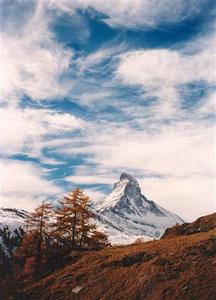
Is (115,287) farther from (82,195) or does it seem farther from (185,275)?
(82,195)

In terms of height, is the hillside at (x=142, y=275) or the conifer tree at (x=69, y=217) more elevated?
the conifer tree at (x=69, y=217)

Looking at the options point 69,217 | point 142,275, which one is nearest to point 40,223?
point 69,217

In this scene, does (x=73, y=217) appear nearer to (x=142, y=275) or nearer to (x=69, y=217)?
(x=69, y=217)

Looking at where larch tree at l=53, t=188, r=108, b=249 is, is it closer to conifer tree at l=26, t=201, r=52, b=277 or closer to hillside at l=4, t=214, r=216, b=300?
conifer tree at l=26, t=201, r=52, b=277

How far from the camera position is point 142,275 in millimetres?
34500

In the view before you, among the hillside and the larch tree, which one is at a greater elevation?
the larch tree

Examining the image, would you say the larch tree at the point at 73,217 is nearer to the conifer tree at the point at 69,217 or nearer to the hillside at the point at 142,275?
the conifer tree at the point at 69,217

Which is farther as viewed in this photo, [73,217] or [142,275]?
[73,217]

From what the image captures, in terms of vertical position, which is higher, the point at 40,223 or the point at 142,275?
the point at 40,223

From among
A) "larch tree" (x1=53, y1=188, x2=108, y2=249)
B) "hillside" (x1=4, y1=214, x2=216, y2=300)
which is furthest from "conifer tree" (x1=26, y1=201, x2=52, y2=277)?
"hillside" (x1=4, y1=214, x2=216, y2=300)

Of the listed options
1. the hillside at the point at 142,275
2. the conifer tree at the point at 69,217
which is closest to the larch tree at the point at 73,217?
the conifer tree at the point at 69,217

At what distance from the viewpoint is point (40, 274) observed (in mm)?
44625

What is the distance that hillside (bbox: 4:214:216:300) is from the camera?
30797mm

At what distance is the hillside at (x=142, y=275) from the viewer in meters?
30.8
